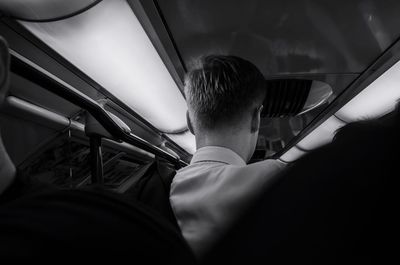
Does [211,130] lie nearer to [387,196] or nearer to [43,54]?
[43,54]

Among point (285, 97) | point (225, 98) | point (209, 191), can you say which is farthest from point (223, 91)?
point (285, 97)

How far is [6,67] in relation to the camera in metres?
0.73

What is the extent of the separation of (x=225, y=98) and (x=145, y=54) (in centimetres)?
69

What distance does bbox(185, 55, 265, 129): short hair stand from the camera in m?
1.41

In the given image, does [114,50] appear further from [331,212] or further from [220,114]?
[331,212]

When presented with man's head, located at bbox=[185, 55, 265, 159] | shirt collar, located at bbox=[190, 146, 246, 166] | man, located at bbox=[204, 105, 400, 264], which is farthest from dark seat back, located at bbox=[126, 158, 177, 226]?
man, located at bbox=[204, 105, 400, 264]

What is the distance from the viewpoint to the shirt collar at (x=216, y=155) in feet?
4.35

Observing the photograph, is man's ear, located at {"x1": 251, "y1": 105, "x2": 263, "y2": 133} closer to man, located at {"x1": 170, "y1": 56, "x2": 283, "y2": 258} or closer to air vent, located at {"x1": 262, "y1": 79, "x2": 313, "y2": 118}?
man, located at {"x1": 170, "y1": 56, "x2": 283, "y2": 258}

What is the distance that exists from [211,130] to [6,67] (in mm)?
872

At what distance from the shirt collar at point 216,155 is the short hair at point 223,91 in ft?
0.39

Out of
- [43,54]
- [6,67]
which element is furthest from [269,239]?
[43,54]

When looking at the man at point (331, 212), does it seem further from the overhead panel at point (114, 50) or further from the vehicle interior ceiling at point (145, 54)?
the overhead panel at point (114, 50)

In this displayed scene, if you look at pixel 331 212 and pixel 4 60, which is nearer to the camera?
pixel 331 212

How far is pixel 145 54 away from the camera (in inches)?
72.5
